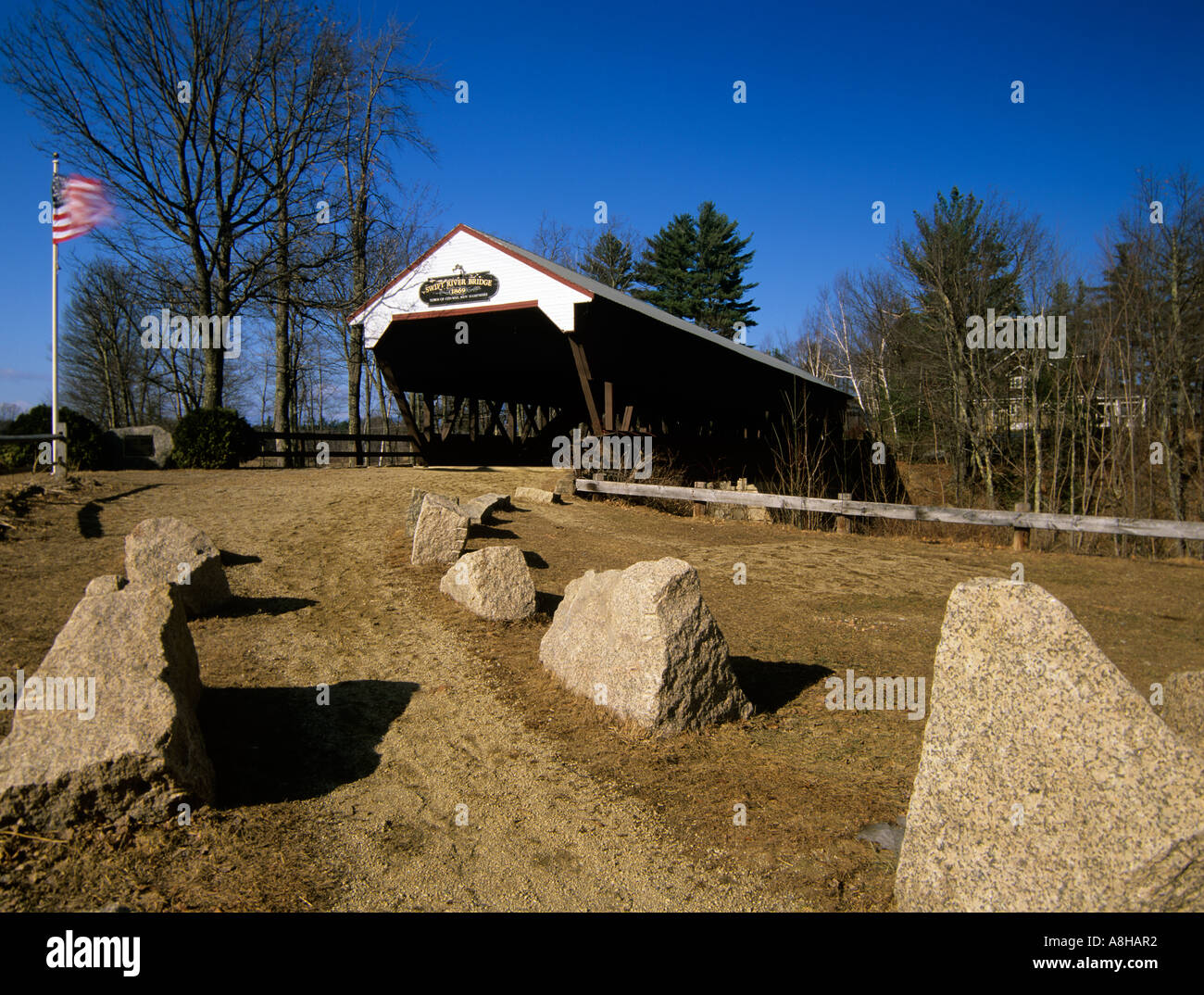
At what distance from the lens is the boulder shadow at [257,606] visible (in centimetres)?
700

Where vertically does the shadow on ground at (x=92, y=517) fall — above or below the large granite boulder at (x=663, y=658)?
above

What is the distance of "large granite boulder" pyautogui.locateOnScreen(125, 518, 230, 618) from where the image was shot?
6652mm

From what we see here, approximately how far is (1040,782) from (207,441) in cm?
1828

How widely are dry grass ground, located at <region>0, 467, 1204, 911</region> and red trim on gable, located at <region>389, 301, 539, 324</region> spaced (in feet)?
25.1

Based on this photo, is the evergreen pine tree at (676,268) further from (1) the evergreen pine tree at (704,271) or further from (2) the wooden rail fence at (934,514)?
(2) the wooden rail fence at (934,514)

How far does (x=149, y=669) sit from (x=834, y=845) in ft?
11.8

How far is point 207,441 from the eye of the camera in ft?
56.4

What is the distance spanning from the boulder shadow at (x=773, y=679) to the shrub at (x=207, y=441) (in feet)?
A: 49.0
